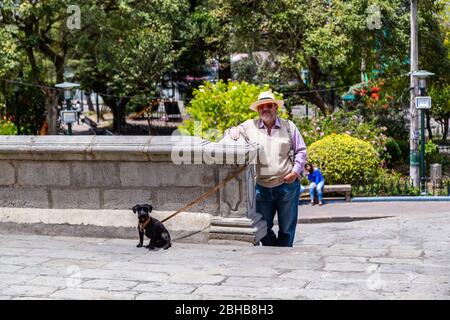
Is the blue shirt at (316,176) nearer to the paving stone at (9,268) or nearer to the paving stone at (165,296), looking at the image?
the paving stone at (9,268)

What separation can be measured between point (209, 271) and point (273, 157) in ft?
5.04

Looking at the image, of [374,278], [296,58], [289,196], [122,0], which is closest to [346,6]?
[296,58]

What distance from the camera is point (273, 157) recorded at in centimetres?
730

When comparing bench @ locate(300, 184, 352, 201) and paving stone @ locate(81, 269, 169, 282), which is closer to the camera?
paving stone @ locate(81, 269, 169, 282)

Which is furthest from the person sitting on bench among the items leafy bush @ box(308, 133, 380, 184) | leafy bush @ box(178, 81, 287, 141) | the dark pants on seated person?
the dark pants on seated person

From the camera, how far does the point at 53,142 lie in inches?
304

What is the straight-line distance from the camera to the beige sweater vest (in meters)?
7.29

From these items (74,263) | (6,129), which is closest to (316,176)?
(74,263)

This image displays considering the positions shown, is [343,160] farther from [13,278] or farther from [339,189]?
[13,278]

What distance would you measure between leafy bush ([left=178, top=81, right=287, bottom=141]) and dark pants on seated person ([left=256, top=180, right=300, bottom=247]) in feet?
27.2

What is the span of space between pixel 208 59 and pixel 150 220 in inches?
848

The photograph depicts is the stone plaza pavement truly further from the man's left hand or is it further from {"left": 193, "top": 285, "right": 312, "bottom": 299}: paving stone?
the man's left hand

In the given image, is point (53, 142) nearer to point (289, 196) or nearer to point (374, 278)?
point (289, 196)
